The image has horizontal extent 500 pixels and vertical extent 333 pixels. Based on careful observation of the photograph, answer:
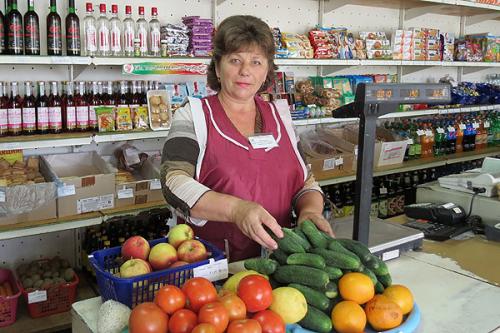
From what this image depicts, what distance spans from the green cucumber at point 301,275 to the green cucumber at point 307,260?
2 cm

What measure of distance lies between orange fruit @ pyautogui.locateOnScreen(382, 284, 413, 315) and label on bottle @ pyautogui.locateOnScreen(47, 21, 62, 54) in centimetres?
246

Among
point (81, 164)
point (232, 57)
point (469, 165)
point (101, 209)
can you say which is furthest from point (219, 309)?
point (469, 165)

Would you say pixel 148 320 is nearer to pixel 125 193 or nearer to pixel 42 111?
pixel 125 193

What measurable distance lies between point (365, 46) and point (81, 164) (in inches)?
103

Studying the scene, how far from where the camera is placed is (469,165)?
224 inches

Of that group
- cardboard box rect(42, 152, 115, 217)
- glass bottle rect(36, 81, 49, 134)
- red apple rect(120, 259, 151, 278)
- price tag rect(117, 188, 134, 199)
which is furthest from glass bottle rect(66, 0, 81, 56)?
red apple rect(120, 259, 151, 278)

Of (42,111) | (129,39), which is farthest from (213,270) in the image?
(129,39)

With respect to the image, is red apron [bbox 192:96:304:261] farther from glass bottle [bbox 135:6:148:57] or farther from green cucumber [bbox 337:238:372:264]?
glass bottle [bbox 135:6:148:57]

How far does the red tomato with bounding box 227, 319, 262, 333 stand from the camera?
105cm

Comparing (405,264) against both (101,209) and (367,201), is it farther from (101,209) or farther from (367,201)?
(101,209)

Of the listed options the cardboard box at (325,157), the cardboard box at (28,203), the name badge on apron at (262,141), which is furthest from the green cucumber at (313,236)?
the cardboard box at (325,157)

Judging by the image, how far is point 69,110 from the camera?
10.3 ft

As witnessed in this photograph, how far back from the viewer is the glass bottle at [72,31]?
3074 mm

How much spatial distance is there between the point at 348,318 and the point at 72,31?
8.28ft
